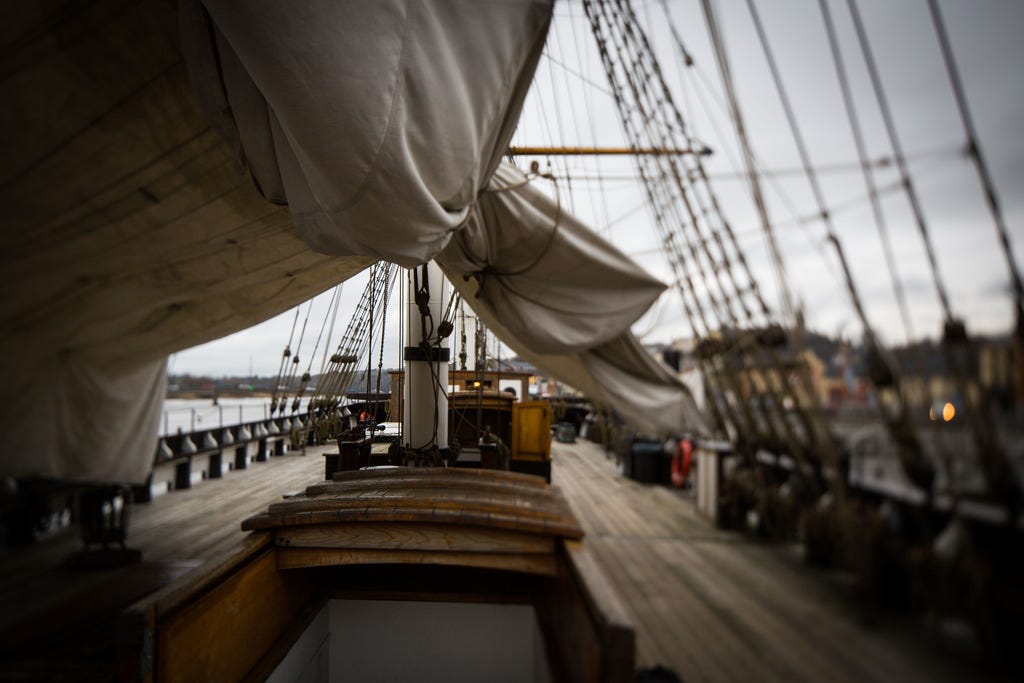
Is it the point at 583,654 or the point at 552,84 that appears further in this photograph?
the point at 552,84

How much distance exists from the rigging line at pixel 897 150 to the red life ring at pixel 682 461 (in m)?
0.71

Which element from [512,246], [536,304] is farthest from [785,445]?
[512,246]

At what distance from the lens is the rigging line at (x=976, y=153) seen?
2.26 ft

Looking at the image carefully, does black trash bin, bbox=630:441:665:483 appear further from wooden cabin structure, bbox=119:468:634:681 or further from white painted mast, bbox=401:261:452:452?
white painted mast, bbox=401:261:452:452

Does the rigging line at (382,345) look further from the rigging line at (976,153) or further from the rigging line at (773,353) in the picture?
the rigging line at (976,153)

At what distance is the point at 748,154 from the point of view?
112cm

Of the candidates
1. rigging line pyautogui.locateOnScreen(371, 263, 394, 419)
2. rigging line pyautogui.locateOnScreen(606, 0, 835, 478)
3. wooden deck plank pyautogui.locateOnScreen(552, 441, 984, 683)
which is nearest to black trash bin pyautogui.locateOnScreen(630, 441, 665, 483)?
wooden deck plank pyautogui.locateOnScreen(552, 441, 984, 683)

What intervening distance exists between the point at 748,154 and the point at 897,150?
31 centimetres

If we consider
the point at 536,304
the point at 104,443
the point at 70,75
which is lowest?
the point at 104,443

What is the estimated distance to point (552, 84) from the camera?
124 inches

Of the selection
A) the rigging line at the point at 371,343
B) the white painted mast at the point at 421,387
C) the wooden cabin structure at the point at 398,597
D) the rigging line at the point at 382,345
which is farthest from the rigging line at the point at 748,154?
the rigging line at the point at 371,343

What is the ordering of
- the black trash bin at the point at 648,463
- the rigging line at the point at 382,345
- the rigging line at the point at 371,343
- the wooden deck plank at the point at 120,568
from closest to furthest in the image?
1. the black trash bin at the point at 648,463
2. the wooden deck plank at the point at 120,568
3. the rigging line at the point at 382,345
4. the rigging line at the point at 371,343

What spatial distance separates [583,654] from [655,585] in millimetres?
269

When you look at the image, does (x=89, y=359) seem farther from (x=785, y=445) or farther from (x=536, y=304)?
(x=785, y=445)
